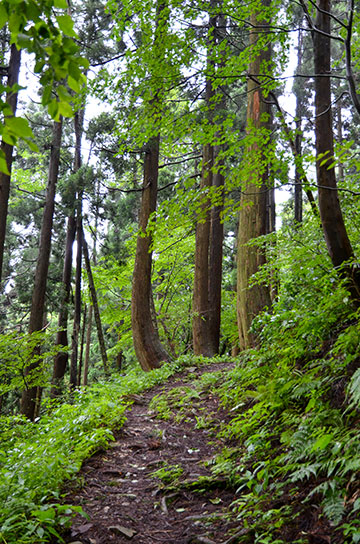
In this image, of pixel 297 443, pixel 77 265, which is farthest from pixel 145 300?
pixel 297 443

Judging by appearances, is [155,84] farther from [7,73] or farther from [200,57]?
[7,73]

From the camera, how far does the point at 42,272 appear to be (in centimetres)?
1191

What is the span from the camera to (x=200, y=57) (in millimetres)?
4809

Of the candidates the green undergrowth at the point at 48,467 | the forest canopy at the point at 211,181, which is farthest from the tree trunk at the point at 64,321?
the green undergrowth at the point at 48,467

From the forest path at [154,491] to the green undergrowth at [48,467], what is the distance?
14 centimetres

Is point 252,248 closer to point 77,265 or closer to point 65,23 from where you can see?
point 65,23

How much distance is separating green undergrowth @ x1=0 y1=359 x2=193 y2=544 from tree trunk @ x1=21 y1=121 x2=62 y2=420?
4.40m

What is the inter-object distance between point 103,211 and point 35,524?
1470cm

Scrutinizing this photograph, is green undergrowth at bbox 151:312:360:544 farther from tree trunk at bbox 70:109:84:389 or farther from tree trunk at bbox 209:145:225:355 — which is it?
tree trunk at bbox 70:109:84:389

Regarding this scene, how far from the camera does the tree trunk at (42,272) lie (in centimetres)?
A: 1070

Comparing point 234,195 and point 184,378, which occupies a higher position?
point 234,195

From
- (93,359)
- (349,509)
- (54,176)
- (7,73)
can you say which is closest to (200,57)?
(349,509)

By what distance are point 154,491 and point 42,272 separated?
30.8ft

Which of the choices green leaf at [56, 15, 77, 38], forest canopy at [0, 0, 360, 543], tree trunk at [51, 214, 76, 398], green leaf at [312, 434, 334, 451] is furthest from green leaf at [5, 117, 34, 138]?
tree trunk at [51, 214, 76, 398]
